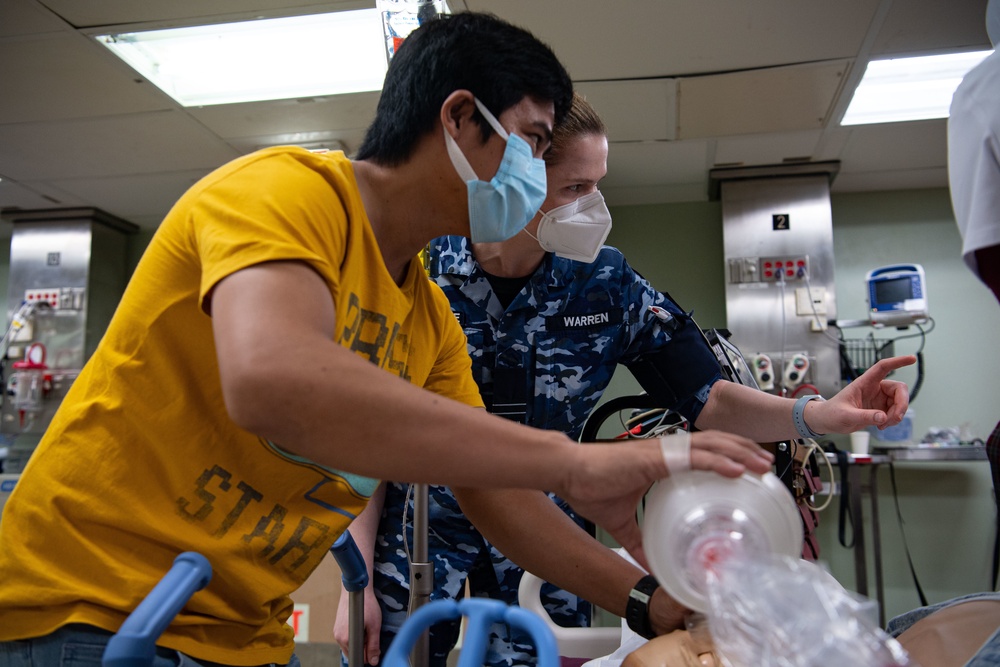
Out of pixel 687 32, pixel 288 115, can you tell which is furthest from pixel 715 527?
pixel 288 115

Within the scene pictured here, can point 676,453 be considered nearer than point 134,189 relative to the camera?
Yes

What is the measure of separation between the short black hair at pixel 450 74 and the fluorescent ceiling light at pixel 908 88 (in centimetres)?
285

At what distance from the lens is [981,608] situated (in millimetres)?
945

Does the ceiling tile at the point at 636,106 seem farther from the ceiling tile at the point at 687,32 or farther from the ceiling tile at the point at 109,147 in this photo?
the ceiling tile at the point at 109,147

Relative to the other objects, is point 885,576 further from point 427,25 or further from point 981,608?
point 427,25

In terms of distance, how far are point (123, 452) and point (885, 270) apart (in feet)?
13.8

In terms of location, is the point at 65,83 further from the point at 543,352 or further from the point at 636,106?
the point at 543,352

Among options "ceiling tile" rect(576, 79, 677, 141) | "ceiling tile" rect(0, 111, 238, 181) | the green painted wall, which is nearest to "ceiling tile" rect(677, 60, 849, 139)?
"ceiling tile" rect(576, 79, 677, 141)

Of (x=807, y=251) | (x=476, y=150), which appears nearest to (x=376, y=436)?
(x=476, y=150)

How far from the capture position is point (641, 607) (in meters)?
0.98

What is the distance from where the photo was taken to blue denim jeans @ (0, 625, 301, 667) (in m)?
0.77

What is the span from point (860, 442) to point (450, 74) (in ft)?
11.9

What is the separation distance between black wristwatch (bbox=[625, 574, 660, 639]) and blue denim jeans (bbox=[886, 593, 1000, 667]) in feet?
1.19

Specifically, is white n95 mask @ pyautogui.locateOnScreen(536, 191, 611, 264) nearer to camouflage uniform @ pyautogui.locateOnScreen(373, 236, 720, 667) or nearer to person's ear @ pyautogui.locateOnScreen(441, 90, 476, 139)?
camouflage uniform @ pyautogui.locateOnScreen(373, 236, 720, 667)
